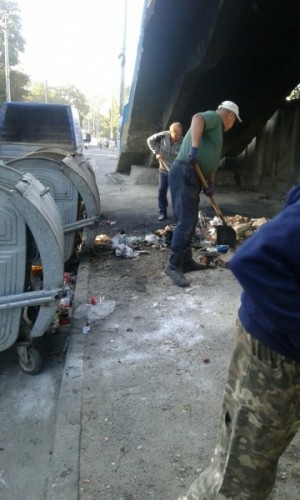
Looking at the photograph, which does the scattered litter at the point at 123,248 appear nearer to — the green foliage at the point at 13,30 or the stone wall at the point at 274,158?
the stone wall at the point at 274,158

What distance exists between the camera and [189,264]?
5.28 meters

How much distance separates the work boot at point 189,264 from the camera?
523cm

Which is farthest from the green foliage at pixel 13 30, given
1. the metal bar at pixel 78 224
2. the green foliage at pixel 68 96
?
the metal bar at pixel 78 224

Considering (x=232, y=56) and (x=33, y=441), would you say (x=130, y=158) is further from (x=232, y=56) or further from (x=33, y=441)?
(x=33, y=441)

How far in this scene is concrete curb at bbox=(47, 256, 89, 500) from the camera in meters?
2.15

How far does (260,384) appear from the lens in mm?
1400

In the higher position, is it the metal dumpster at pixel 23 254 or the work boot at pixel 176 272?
the metal dumpster at pixel 23 254

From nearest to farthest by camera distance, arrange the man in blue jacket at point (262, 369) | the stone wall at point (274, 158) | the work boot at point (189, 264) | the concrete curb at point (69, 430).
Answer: the man in blue jacket at point (262, 369), the concrete curb at point (69, 430), the work boot at point (189, 264), the stone wall at point (274, 158)

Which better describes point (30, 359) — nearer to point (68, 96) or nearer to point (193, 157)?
point (193, 157)

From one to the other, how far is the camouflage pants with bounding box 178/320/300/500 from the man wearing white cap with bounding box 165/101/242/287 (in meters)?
3.21

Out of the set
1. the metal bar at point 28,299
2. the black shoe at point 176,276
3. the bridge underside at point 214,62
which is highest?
the bridge underside at point 214,62

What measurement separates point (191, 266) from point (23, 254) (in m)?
2.68

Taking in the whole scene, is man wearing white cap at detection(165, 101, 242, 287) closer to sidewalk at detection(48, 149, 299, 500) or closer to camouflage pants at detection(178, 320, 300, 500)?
sidewalk at detection(48, 149, 299, 500)

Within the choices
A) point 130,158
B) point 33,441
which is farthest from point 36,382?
point 130,158
